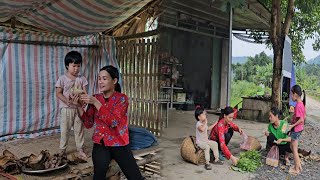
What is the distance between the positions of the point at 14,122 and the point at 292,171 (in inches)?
133

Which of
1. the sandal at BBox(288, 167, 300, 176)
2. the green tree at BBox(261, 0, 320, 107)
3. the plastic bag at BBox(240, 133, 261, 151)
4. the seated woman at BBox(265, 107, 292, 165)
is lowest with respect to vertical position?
the sandal at BBox(288, 167, 300, 176)

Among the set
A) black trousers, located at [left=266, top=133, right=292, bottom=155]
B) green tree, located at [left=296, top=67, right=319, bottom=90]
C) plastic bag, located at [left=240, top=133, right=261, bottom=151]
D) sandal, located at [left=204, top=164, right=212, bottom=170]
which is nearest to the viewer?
sandal, located at [left=204, top=164, right=212, bottom=170]

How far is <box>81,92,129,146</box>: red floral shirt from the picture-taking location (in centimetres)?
205

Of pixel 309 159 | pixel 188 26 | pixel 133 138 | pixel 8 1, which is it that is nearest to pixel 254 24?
pixel 188 26

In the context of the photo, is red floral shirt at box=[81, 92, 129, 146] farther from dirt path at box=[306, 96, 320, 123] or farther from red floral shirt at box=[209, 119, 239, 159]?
dirt path at box=[306, 96, 320, 123]

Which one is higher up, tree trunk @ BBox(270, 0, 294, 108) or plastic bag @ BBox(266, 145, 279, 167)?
tree trunk @ BBox(270, 0, 294, 108)

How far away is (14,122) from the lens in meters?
3.81

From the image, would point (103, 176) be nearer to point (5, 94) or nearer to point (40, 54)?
point (5, 94)

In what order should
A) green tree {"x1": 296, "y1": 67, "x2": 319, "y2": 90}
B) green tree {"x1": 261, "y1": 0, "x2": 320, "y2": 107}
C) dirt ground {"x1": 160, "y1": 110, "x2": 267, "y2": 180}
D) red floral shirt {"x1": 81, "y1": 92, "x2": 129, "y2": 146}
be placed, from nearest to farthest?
red floral shirt {"x1": 81, "y1": 92, "x2": 129, "y2": 146} < dirt ground {"x1": 160, "y1": 110, "x2": 267, "y2": 180} < green tree {"x1": 261, "y1": 0, "x2": 320, "y2": 107} < green tree {"x1": 296, "y1": 67, "x2": 319, "y2": 90}

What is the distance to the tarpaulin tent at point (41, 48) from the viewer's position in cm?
323

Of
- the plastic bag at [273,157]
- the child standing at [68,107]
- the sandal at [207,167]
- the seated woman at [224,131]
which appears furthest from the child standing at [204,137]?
the child standing at [68,107]

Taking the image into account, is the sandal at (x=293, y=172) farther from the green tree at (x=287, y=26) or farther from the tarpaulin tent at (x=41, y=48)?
the tarpaulin tent at (x=41, y=48)

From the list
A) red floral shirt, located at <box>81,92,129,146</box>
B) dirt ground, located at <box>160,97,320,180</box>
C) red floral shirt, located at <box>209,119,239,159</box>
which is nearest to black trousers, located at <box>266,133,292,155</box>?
dirt ground, located at <box>160,97,320,180</box>

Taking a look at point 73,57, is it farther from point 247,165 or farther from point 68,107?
point 247,165
